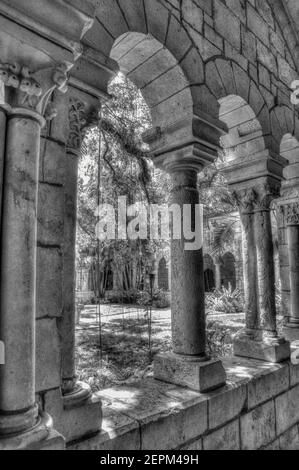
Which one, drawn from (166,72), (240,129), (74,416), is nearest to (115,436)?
(74,416)

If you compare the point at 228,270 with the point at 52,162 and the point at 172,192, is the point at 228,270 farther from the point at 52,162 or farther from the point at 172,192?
the point at 52,162

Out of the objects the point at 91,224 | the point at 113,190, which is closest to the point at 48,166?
the point at 113,190

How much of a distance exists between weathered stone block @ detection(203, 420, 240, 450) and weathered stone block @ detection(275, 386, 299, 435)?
58cm

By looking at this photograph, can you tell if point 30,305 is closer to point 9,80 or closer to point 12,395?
point 12,395

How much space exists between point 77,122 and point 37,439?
4.40ft

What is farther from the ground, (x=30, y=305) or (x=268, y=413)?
(x=30, y=305)

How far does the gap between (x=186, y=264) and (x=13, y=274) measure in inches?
50.5

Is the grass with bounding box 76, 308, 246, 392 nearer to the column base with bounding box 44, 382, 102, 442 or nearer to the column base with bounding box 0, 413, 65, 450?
the column base with bounding box 44, 382, 102, 442

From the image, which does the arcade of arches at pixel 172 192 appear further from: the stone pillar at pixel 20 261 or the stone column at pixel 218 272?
the stone column at pixel 218 272

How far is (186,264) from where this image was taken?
226cm

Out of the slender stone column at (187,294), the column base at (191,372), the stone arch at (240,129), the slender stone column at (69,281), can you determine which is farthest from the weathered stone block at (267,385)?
the stone arch at (240,129)

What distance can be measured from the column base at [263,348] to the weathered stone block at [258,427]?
37 cm

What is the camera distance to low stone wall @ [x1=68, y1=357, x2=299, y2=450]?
66.1 inches

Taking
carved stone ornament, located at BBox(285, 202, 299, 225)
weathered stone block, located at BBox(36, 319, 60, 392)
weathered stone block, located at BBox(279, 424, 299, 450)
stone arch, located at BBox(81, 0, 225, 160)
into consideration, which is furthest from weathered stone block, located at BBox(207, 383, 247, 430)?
carved stone ornament, located at BBox(285, 202, 299, 225)
